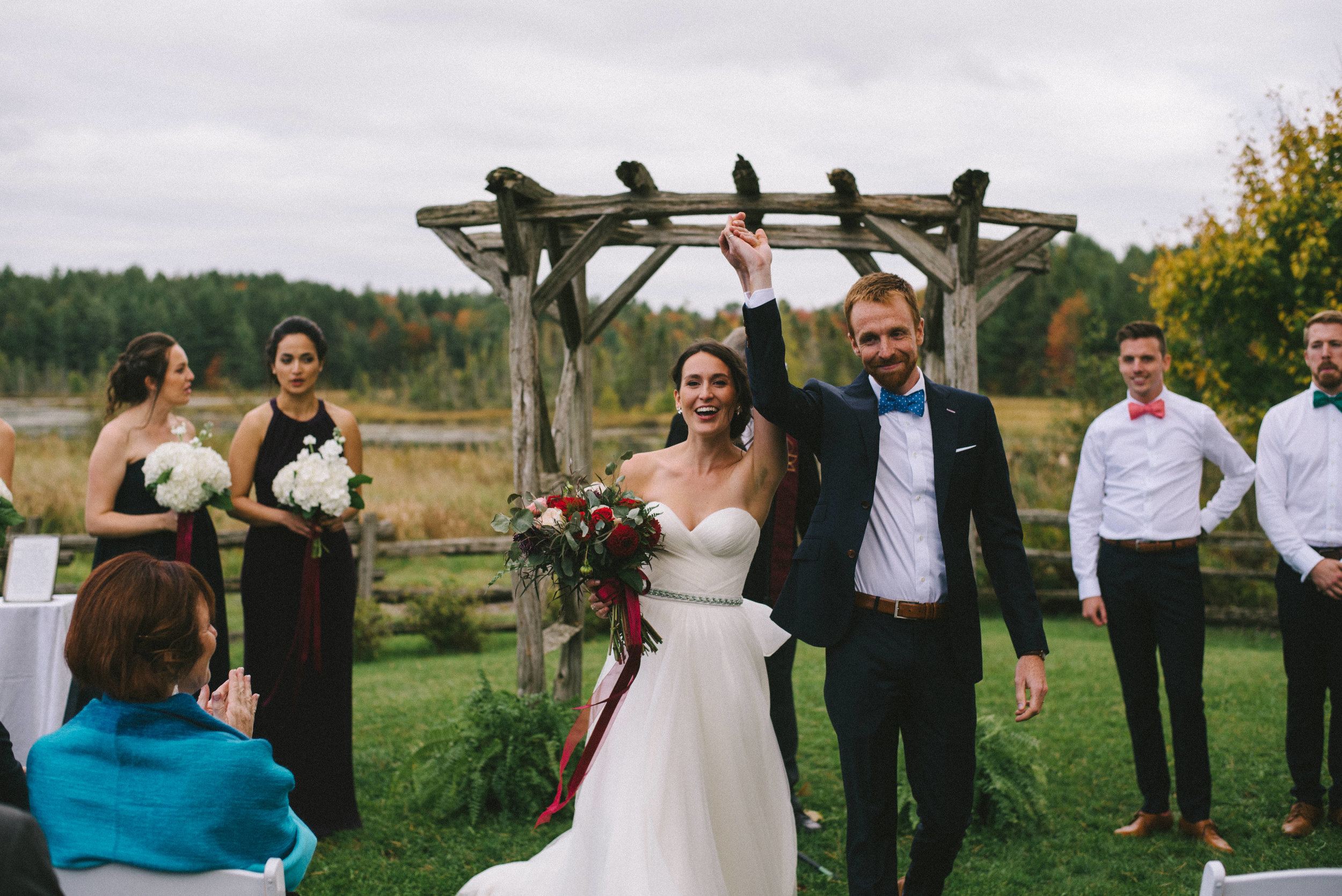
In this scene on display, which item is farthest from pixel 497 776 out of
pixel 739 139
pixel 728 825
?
pixel 739 139

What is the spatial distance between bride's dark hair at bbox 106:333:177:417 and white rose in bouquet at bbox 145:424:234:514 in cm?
41

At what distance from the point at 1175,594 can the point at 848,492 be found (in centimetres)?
247


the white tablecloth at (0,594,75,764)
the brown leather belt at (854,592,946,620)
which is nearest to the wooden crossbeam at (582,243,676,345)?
the white tablecloth at (0,594,75,764)

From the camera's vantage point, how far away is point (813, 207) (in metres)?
5.76

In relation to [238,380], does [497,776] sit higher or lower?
lower

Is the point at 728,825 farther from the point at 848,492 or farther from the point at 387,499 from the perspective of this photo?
the point at 387,499

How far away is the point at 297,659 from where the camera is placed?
4836 mm

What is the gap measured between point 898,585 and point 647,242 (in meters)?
4.04

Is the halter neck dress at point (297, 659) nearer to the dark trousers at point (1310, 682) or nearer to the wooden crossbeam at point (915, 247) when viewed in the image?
the wooden crossbeam at point (915, 247)

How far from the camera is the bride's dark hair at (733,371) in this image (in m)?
3.67

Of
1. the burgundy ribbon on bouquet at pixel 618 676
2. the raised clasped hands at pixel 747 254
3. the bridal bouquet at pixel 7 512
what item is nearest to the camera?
the raised clasped hands at pixel 747 254

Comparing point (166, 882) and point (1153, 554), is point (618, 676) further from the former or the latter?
point (1153, 554)

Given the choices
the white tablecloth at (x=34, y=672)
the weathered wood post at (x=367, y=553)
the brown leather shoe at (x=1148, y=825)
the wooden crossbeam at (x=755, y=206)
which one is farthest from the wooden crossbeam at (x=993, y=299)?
the weathered wood post at (x=367, y=553)

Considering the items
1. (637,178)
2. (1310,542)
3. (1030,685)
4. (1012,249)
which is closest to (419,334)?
(637,178)
